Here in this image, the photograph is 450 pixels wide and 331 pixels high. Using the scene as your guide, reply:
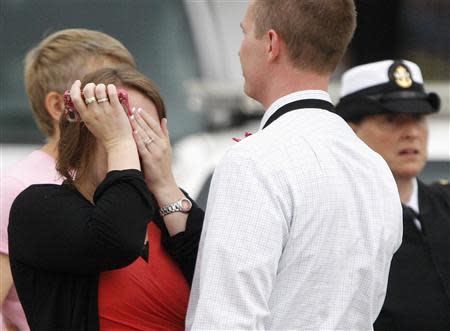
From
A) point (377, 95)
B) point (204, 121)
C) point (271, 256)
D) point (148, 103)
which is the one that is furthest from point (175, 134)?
point (271, 256)

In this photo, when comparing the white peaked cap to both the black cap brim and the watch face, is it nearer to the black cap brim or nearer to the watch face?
the black cap brim

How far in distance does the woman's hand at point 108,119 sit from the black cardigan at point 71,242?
7 centimetres

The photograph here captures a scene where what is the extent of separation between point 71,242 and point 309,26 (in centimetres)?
63

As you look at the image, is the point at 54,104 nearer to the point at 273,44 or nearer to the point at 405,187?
the point at 273,44

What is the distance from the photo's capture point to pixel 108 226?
2.35 m

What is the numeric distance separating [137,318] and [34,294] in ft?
0.69

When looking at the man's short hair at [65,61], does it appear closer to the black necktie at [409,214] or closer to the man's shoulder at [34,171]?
the man's shoulder at [34,171]

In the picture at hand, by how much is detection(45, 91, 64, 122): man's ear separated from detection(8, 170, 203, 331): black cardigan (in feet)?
2.20

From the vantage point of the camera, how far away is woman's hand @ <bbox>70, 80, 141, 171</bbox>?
245cm

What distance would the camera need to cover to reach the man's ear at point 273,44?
2.46m

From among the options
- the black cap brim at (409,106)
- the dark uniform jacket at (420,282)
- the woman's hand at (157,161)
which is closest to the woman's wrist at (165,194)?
the woman's hand at (157,161)

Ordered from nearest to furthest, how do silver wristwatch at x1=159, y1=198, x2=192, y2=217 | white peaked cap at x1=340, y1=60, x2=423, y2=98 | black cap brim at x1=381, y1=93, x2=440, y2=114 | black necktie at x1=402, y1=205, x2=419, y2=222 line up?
silver wristwatch at x1=159, y1=198, x2=192, y2=217
black necktie at x1=402, y1=205, x2=419, y2=222
black cap brim at x1=381, y1=93, x2=440, y2=114
white peaked cap at x1=340, y1=60, x2=423, y2=98

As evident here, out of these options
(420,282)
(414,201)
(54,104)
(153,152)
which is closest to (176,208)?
(153,152)

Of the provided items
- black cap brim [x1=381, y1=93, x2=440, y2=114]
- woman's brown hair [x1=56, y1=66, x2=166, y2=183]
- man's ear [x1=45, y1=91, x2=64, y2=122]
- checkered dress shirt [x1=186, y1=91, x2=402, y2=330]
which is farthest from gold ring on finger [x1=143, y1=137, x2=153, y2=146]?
black cap brim [x1=381, y1=93, x2=440, y2=114]
